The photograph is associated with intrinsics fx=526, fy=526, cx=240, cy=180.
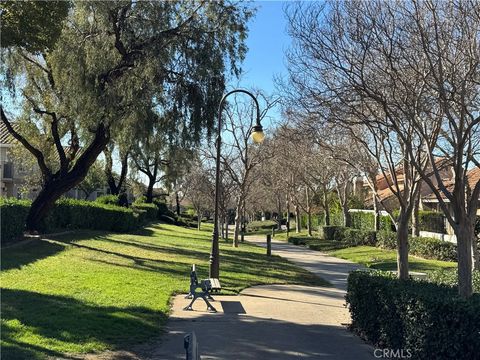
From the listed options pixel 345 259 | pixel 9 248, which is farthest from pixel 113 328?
pixel 345 259

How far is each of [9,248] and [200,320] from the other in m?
9.02

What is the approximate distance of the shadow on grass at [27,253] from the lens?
13489mm

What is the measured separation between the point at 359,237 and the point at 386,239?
A: 11.1ft

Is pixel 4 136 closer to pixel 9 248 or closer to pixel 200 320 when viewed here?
pixel 9 248

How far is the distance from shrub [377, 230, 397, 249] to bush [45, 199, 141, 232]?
15.0m

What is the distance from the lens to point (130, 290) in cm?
1183

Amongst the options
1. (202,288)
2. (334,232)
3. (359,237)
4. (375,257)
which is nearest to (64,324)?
(202,288)

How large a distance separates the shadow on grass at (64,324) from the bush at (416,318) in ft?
11.3

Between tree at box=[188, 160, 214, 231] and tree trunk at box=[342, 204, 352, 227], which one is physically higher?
tree at box=[188, 160, 214, 231]

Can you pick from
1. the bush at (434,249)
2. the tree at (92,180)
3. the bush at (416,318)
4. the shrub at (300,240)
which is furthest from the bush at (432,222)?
the tree at (92,180)

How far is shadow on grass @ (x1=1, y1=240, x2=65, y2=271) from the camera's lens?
13.5 m

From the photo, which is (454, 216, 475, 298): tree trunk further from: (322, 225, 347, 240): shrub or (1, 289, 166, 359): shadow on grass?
(322, 225, 347, 240): shrub

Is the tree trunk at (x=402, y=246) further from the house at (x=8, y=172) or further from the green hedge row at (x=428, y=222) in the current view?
the house at (x=8, y=172)

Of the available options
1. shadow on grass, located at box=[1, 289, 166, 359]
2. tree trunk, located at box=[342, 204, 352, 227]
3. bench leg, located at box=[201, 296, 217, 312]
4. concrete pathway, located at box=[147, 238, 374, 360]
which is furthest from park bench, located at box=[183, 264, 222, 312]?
tree trunk, located at box=[342, 204, 352, 227]
